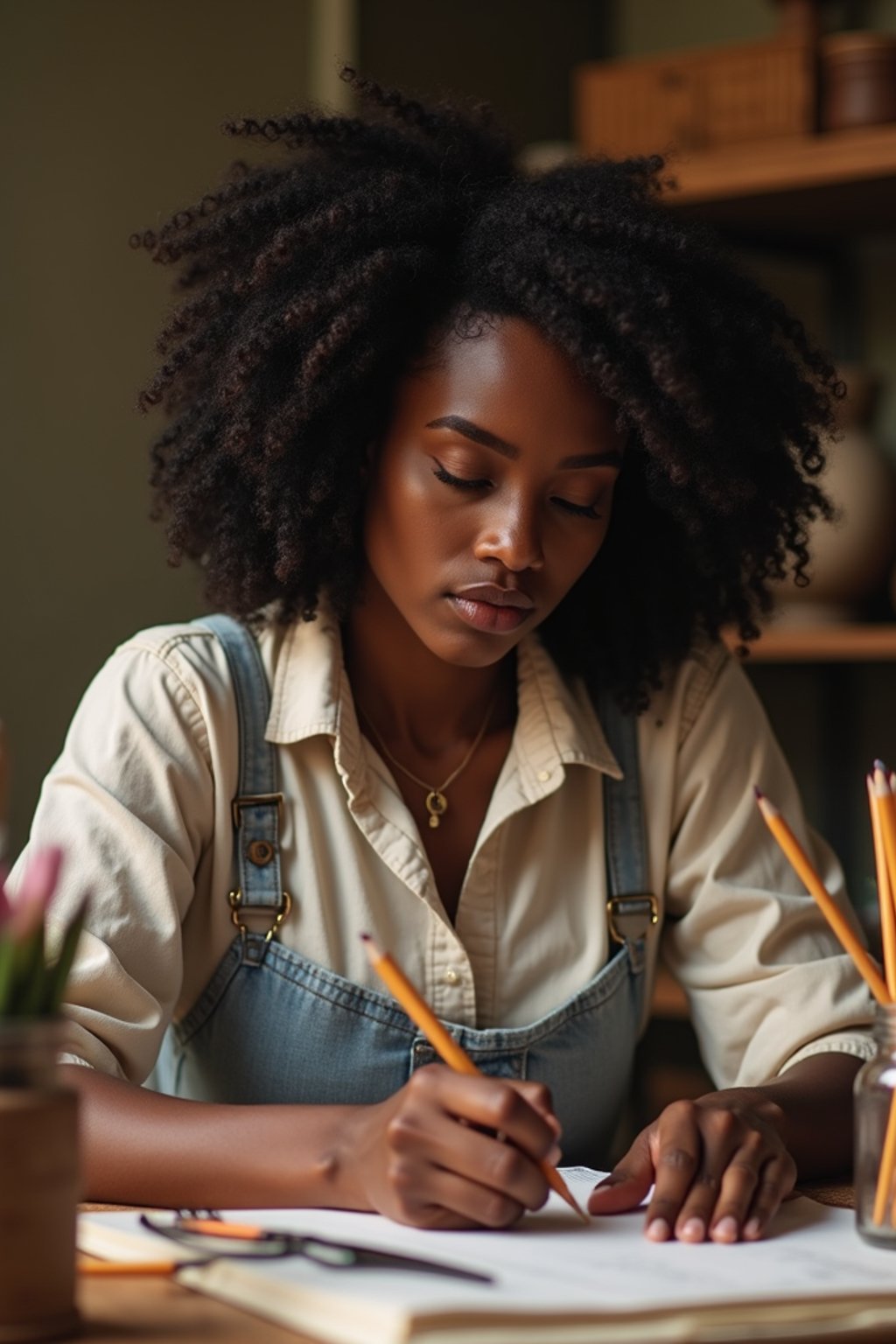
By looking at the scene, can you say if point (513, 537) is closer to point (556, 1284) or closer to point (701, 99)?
point (556, 1284)

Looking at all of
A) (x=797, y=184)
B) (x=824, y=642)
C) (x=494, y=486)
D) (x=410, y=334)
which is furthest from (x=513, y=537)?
(x=797, y=184)

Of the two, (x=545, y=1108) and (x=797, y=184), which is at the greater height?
(x=797, y=184)

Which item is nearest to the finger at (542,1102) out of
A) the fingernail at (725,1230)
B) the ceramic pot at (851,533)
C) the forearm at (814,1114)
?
the fingernail at (725,1230)

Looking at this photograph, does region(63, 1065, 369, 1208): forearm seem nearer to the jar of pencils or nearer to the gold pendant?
the jar of pencils

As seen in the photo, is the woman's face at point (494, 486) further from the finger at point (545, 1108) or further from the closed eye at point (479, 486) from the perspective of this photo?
the finger at point (545, 1108)

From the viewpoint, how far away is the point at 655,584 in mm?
1609

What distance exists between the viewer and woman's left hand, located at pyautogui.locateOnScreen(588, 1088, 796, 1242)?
0.98 meters

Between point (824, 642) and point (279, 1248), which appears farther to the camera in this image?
point (824, 642)

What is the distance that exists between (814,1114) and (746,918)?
29cm

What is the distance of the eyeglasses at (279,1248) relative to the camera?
0.85 metres

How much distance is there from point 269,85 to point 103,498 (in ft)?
2.25

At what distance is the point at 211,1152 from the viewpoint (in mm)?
A: 1063

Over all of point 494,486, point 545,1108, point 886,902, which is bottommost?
point 545,1108

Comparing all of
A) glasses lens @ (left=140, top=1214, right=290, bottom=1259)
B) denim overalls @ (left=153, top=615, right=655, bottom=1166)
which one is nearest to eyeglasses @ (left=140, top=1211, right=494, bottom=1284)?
glasses lens @ (left=140, top=1214, right=290, bottom=1259)
